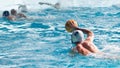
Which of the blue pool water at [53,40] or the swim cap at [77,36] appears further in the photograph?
the blue pool water at [53,40]

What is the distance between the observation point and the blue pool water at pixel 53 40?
7.52 meters

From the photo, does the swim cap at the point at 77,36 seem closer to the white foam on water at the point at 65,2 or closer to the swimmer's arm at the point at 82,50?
the swimmer's arm at the point at 82,50

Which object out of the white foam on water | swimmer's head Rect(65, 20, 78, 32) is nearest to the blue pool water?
swimmer's head Rect(65, 20, 78, 32)

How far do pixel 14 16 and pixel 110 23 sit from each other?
167 inches

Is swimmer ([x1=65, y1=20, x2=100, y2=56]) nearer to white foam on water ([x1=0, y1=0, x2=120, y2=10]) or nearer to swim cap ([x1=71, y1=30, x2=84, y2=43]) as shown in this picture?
swim cap ([x1=71, y1=30, x2=84, y2=43])

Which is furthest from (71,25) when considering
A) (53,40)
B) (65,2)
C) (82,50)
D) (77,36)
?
(65,2)

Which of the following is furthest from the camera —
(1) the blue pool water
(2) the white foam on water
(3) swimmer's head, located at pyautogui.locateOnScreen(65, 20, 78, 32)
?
(2) the white foam on water

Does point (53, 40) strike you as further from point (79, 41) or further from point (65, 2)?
point (65, 2)

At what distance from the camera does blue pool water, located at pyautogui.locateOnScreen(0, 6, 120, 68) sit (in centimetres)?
752

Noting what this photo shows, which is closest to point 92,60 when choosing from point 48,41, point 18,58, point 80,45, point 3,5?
point 80,45

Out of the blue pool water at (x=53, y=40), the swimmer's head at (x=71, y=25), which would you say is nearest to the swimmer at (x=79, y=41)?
the swimmer's head at (x=71, y=25)

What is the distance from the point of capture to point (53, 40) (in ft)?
34.5

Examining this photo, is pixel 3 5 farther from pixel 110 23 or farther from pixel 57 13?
pixel 110 23

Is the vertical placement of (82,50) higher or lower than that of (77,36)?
lower
